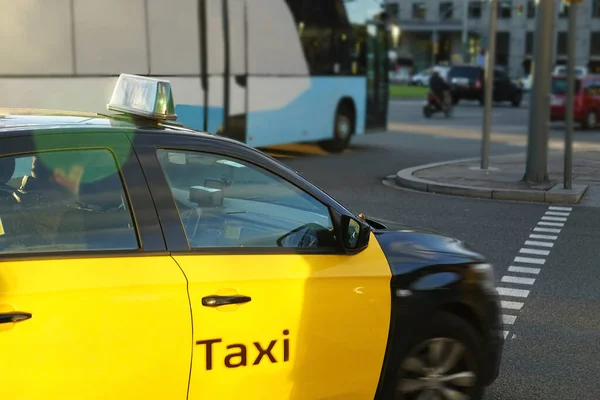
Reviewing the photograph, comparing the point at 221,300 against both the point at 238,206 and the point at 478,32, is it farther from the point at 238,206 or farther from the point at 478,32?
the point at 478,32

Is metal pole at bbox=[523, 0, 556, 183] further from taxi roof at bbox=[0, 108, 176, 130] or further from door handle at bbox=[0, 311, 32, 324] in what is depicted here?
door handle at bbox=[0, 311, 32, 324]

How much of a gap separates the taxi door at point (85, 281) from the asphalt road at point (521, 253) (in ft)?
7.41

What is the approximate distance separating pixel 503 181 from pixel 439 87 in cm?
1812

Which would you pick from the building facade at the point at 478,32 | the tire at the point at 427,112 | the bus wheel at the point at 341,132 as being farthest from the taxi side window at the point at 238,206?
the building facade at the point at 478,32

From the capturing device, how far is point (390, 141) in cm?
2127

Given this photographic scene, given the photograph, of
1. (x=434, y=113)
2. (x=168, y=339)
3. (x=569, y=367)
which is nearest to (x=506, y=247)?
(x=569, y=367)

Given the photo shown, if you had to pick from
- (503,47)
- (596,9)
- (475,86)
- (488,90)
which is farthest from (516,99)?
(503,47)

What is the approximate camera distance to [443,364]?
12.7 ft

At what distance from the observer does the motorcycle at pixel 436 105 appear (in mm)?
30938

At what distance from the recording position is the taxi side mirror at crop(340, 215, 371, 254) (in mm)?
3520

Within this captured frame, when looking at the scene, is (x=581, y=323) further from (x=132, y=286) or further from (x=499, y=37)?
(x=499, y=37)

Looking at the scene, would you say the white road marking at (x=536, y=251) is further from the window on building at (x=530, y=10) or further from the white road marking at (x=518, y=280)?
the window on building at (x=530, y=10)

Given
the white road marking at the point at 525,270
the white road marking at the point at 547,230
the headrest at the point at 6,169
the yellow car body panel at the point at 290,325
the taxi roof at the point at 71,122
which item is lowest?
the white road marking at the point at 547,230

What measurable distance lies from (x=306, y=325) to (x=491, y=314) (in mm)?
1175
